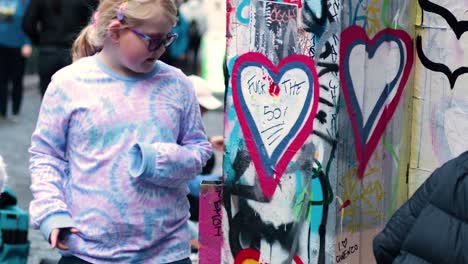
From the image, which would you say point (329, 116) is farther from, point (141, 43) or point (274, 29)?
point (141, 43)

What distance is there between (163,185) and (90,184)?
0.82 ft

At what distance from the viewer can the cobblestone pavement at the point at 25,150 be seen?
723cm

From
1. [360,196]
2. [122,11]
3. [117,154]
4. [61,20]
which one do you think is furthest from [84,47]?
[61,20]

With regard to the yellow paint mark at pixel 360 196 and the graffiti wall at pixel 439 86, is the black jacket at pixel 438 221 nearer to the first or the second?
the yellow paint mark at pixel 360 196

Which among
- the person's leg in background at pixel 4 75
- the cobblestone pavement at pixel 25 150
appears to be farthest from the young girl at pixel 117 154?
the person's leg in background at pixel 4 75

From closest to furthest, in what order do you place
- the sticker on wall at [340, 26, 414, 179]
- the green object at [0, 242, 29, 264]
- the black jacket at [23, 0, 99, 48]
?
the sticker on wall at [340, 26, 414, 179]
the green object at [0, 242, 29, 264]
the black jacket at [23, 0, 99, 48]

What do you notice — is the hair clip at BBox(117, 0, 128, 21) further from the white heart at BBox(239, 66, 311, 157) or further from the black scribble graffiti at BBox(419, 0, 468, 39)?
the black scribble graffiti at BBox(419, 0, 468, 39)

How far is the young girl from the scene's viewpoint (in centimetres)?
382

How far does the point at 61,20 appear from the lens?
10.3 m

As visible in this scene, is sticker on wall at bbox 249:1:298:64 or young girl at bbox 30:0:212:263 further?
sticker on wall at bbox 249:1:298:64

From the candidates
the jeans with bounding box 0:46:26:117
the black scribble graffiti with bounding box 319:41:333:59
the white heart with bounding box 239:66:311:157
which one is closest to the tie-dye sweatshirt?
the white heart with bounding box 239:66:311:157

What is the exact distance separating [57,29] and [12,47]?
2415 millimetres

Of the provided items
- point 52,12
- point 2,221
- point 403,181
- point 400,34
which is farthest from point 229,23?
point 52,12

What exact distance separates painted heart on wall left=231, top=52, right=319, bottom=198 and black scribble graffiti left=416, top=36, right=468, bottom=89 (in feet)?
2.31
